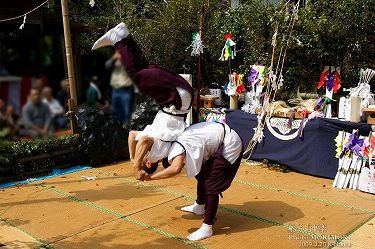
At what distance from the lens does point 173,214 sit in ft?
14.4

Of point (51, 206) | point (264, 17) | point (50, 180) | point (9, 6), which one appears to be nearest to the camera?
point (51, 206)

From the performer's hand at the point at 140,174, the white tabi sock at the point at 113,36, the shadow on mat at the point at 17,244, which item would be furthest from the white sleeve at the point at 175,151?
the shadow on mat at the point at 17,244

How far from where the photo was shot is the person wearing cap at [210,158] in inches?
143

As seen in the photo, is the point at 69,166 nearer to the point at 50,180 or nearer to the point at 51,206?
the point at 50,180

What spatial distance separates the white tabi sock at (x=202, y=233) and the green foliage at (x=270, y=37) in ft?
12.1

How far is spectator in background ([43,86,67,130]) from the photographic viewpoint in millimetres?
982

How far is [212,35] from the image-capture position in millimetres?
8555

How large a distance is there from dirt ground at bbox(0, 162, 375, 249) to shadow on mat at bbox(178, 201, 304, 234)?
0.01 m

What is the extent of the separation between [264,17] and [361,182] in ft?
11.2

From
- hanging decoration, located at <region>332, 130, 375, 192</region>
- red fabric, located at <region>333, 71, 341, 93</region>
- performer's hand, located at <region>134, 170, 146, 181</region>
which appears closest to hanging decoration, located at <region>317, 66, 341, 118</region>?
red fabric, located at <region>333, 71, 341, 93</region>

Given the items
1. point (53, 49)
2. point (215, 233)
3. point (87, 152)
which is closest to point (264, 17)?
point (87, 152)

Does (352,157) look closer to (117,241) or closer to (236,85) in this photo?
(236,85)

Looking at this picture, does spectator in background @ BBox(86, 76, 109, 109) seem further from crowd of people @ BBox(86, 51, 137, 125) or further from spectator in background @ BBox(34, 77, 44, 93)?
spectator in background @ BBox(34, 77, 44, 93)

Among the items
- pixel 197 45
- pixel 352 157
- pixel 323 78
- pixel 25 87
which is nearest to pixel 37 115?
pixel 25 87
